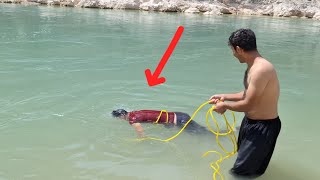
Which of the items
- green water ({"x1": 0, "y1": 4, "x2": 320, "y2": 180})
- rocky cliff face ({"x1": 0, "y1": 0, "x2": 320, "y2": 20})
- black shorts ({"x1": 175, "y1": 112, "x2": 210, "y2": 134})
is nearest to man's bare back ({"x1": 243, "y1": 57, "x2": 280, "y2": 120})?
green water ({"x1": 0, "y1": 4, "x2": 320, "y2": 180})

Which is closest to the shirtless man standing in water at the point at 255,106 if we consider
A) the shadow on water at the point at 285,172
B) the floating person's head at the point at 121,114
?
the shadow on water at the point at 285,172

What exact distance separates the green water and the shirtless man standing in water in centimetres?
66

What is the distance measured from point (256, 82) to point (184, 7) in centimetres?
2879

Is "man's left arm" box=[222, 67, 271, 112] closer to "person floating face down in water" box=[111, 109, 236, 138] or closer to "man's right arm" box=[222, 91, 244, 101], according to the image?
"man's right arm" box=[222, 91, 244, 101]

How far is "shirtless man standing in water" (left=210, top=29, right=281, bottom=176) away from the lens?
3.67m

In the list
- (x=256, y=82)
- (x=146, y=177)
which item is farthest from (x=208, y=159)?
(x=256, y=82)

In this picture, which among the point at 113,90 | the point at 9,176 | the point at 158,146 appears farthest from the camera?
the point at 113,90

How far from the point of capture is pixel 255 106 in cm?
381

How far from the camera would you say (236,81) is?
29.3 ft

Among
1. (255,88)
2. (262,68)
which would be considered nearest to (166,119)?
(255,88)

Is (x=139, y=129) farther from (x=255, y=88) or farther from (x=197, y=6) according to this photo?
(x=197, y=6)

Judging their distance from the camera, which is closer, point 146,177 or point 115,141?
point 146,177

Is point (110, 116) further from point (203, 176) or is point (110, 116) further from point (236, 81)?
point (236, 81)

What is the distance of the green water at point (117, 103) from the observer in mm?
4672
